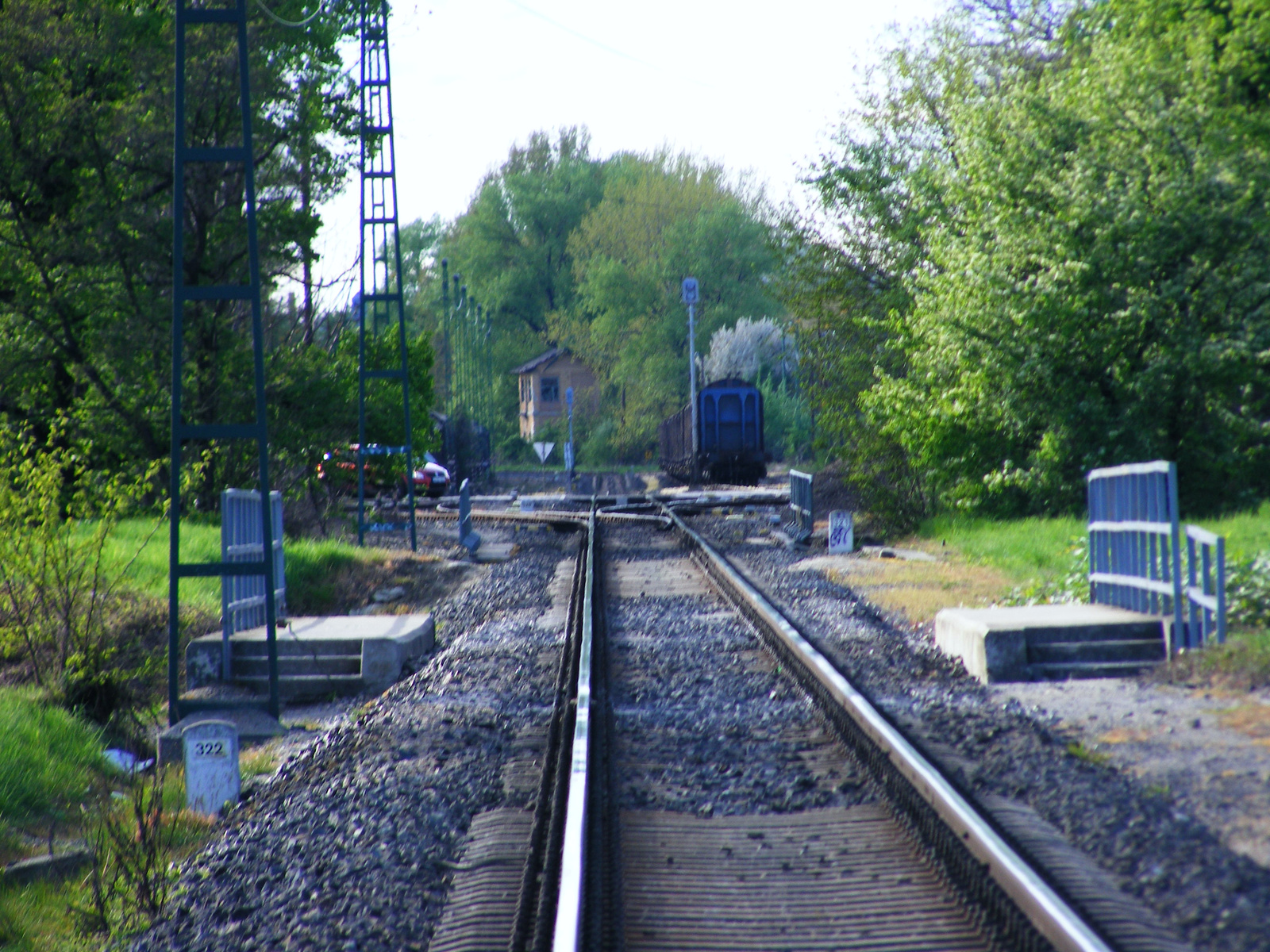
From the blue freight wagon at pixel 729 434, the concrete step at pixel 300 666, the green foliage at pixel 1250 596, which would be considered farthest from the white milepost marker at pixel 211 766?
the blue freight wagon at pixel 729 434

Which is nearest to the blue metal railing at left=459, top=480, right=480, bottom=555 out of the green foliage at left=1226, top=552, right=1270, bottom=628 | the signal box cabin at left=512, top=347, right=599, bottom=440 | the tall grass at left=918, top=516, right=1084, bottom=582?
the tall grass at left=918, top=516, right=1084, bottom=582

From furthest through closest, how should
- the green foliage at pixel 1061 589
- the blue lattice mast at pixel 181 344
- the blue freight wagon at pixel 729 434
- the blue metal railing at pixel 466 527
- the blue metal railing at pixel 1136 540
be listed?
the blue freight wagon at pixel 729 434 < the blue metal railing at pixel 466 527 < the green foliage at pixel 1061 589 < the blue lattice mast at pixel 181 344 < the blue metal railing at pixel 1136 540

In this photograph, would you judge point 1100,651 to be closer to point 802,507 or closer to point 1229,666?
point 1229,666

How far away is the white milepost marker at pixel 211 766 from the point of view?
6.04 m

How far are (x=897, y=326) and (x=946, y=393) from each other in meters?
2.15

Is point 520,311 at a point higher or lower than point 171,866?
higher

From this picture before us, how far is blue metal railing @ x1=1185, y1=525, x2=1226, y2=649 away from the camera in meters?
7.19

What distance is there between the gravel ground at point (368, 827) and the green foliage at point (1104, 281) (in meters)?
9.94

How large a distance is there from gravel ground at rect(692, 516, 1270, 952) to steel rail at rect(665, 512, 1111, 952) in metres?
0.22

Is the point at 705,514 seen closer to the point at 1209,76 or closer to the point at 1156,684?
the point at 1209,76

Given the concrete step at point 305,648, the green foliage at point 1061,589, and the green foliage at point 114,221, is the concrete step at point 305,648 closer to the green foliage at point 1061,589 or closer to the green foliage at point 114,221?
the green foliage at point 1061,589

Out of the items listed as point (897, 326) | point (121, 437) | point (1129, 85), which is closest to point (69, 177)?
point (121, 437)

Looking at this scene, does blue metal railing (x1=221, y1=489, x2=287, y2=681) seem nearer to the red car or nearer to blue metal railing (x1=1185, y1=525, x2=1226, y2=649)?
blue metal railing (x1=1185, y1=525, x2=1226, y2=649)

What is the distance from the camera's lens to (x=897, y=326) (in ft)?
61.5
